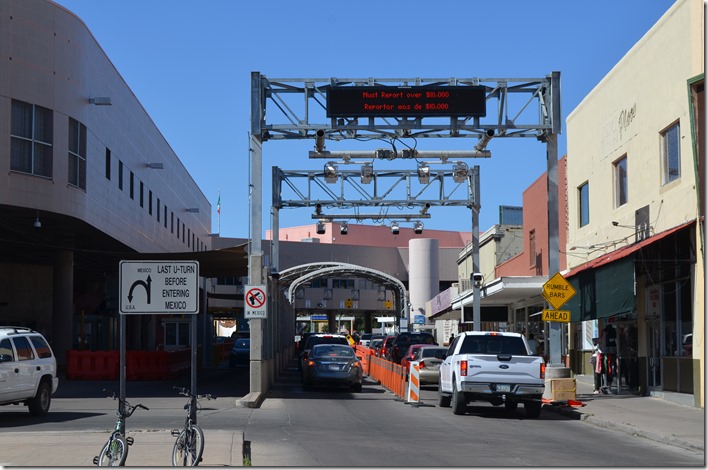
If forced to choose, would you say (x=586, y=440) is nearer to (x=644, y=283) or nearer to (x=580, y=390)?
(x=644, y=283)

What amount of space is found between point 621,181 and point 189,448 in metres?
19.9

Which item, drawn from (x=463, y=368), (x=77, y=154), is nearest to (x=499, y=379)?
(x=463, y=368)

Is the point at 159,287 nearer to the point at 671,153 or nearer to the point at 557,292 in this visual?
the point at 557,292

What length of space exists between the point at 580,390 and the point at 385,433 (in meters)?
13.4

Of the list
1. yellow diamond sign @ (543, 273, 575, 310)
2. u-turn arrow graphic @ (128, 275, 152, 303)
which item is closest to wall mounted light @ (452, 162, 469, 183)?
yellow diamond sign @ (543, 273, 575, 310)

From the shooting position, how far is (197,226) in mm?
74938

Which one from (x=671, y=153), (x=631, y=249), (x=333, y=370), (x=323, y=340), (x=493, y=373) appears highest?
(x=671, y=153)

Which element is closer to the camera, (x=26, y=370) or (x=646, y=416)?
(x=646, y=416)

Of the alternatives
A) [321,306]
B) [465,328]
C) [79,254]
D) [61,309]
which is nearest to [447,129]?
[61,309]

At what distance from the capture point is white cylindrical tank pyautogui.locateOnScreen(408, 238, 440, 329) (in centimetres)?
8906

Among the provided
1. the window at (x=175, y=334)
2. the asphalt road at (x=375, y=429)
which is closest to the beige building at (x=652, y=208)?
the asphalt road at (x=375, y=429)

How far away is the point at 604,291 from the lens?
26.0 meters

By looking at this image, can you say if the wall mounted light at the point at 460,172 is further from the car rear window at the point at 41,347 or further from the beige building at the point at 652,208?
the car rear window at the point at 41,347

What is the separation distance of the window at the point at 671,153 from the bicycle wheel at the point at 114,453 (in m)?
16.3
